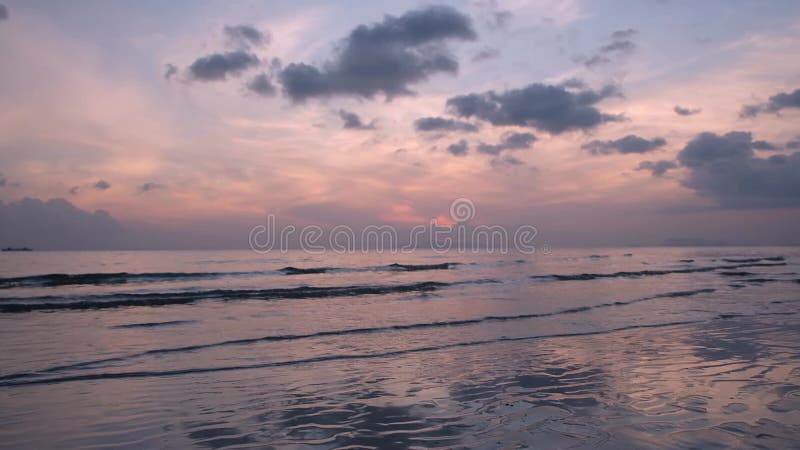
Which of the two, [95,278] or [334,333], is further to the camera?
[95,278]

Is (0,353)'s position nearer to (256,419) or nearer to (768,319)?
(256,419)

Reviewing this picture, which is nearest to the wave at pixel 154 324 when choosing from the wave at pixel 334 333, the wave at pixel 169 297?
the wave at pixel 334 333

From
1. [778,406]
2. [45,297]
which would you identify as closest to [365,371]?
[778,406]

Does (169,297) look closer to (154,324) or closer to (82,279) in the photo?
(154,324)

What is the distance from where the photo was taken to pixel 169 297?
Answer: 24.9m

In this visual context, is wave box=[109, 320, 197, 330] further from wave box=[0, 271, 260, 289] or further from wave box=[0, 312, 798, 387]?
wave box=[0, 271, 260, 289]

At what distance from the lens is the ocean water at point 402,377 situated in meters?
6.20

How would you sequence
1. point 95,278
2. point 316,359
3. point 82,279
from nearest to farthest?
point 316,359 → point 82,279 → point 95,278

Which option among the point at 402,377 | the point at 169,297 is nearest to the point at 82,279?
the point at 169,297

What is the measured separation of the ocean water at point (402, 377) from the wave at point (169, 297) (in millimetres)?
632

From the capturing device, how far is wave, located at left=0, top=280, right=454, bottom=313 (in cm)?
2108

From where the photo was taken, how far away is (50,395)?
8289 millimetres

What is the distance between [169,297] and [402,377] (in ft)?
63.7

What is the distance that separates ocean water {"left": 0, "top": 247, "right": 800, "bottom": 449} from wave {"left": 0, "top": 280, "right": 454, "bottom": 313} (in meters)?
0.63
